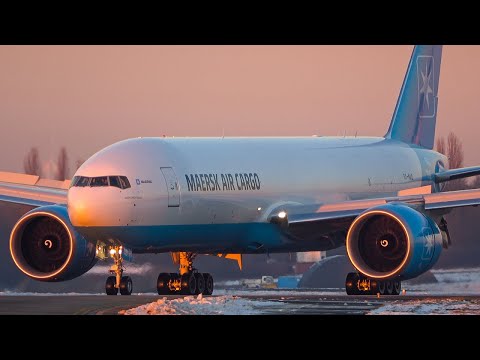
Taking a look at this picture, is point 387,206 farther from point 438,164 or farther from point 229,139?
point 438,164

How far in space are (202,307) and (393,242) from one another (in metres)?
9.80

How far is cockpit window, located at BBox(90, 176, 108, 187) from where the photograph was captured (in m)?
48.6

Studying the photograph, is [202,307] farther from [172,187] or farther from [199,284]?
[199,284]

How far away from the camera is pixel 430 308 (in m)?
42.2

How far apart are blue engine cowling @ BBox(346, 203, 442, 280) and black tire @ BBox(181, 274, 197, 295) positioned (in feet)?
19.5

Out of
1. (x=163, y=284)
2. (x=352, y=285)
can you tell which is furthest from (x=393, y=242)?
(x=163, y=284)

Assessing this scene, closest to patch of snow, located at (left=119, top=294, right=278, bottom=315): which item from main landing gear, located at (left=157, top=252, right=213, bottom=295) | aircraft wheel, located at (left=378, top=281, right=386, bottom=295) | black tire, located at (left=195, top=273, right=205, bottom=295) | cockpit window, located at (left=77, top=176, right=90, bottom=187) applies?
cockpit window, located at (left=77, top=176, right=90, bottom=187)

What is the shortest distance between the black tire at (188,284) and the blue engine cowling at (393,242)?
5948 millimetres

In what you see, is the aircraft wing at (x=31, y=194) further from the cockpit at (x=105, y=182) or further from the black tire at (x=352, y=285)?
the black tire at (x=352, y=285)

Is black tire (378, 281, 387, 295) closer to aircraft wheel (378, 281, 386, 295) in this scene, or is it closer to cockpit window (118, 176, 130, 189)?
aircraft wheel (378, 281, 386, 295)
